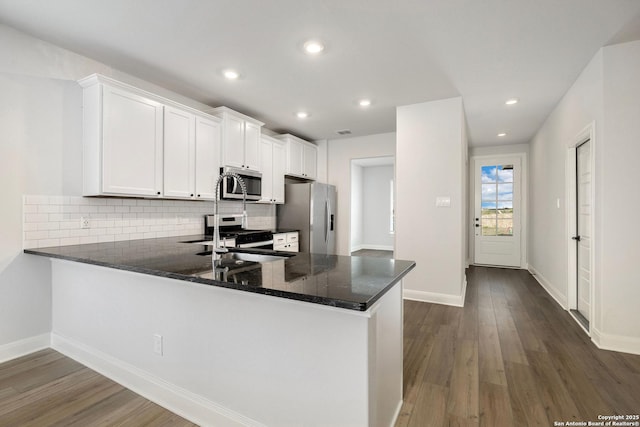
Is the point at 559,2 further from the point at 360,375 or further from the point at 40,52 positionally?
the point at 40,52

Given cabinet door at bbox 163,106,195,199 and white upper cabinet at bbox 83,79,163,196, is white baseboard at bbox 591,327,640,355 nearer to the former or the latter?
cabinet door at bbox 163,106,195,199

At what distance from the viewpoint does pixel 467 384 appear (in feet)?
6.70

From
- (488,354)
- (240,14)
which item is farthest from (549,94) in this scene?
(240,14)

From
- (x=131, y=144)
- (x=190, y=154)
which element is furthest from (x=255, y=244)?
(x=131, y=144)

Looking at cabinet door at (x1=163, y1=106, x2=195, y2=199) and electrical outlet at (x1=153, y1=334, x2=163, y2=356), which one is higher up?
cabinet door at (x1=163, y1=106, x2=195, y2=199)

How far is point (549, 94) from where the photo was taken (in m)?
3.71

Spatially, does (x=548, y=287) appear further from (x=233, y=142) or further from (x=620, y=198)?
(x=233, y=142)

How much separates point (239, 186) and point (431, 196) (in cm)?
244

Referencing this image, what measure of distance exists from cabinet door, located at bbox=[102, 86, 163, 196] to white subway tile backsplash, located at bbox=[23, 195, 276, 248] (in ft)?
1.13

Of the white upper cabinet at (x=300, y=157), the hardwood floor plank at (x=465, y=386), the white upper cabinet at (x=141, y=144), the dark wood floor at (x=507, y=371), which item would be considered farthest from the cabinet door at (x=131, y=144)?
the hardwood floor plank at (x=465, y=386)

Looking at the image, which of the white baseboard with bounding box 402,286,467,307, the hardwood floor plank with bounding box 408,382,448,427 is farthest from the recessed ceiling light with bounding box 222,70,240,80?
the white baseboard with bounding box 402,286,467,307

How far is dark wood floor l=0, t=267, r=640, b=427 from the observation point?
1.73 meters

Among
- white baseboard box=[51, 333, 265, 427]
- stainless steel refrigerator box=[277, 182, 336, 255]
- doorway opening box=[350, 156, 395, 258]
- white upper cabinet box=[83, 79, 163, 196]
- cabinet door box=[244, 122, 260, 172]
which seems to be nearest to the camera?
white baseboard box=[51, 333, 265, 427]

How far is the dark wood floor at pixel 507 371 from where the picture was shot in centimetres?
176
